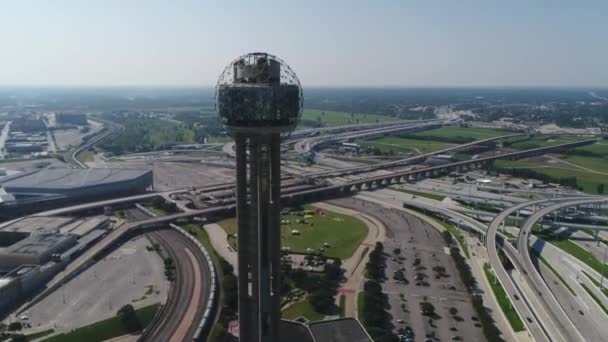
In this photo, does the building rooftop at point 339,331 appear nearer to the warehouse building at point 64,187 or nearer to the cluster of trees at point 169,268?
the cluster of trees at point 169,268

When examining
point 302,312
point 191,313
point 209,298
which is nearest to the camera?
point 191,313

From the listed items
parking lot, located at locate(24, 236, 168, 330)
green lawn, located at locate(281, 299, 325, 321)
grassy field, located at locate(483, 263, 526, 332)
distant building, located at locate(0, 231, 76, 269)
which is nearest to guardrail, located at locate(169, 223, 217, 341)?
parking lot, located at locate(24, 236, 168, 330)

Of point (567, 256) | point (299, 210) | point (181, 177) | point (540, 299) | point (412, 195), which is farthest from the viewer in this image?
point (181, 177)

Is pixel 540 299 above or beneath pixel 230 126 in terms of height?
beneath

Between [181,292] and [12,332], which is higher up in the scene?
[181,292]

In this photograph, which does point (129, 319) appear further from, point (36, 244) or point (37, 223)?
point (37, 223)

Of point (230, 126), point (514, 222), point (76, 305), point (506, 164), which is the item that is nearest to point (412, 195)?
point (514, 222)

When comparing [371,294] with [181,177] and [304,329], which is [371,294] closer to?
[304,329]

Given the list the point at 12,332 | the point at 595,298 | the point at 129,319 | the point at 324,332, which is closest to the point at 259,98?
the point at 324,332
